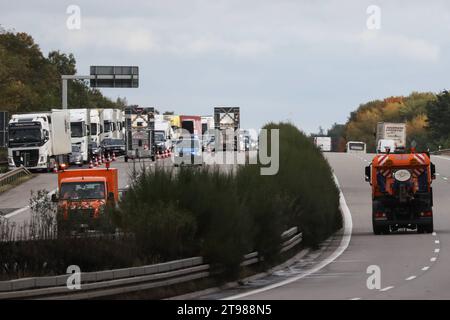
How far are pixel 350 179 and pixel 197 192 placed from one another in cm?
5651

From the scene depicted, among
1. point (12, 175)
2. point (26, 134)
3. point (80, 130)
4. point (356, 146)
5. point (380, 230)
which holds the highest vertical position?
point (80, 130)

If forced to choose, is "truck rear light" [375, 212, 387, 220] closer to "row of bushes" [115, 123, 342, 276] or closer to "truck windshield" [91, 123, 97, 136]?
"row of bushes" [115, 123, 342, 276]

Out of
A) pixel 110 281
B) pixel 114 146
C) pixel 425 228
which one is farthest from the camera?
pixel 114 146

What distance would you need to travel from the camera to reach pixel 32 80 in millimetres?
137500

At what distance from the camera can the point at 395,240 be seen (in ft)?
147

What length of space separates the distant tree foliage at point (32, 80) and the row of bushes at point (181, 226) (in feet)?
222

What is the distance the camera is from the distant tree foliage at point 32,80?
10331 centimetres

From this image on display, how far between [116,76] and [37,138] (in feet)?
45.9

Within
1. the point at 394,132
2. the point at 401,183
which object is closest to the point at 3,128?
the point at 401,183

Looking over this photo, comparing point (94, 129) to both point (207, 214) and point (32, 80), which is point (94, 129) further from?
point (207, 214)

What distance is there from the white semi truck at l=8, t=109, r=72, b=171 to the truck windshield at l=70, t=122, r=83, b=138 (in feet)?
23.1

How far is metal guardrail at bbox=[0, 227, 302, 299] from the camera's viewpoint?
20.8 meters

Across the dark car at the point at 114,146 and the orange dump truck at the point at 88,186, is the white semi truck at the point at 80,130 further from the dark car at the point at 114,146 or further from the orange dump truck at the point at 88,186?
the orange dump truck at the point at 88,186
